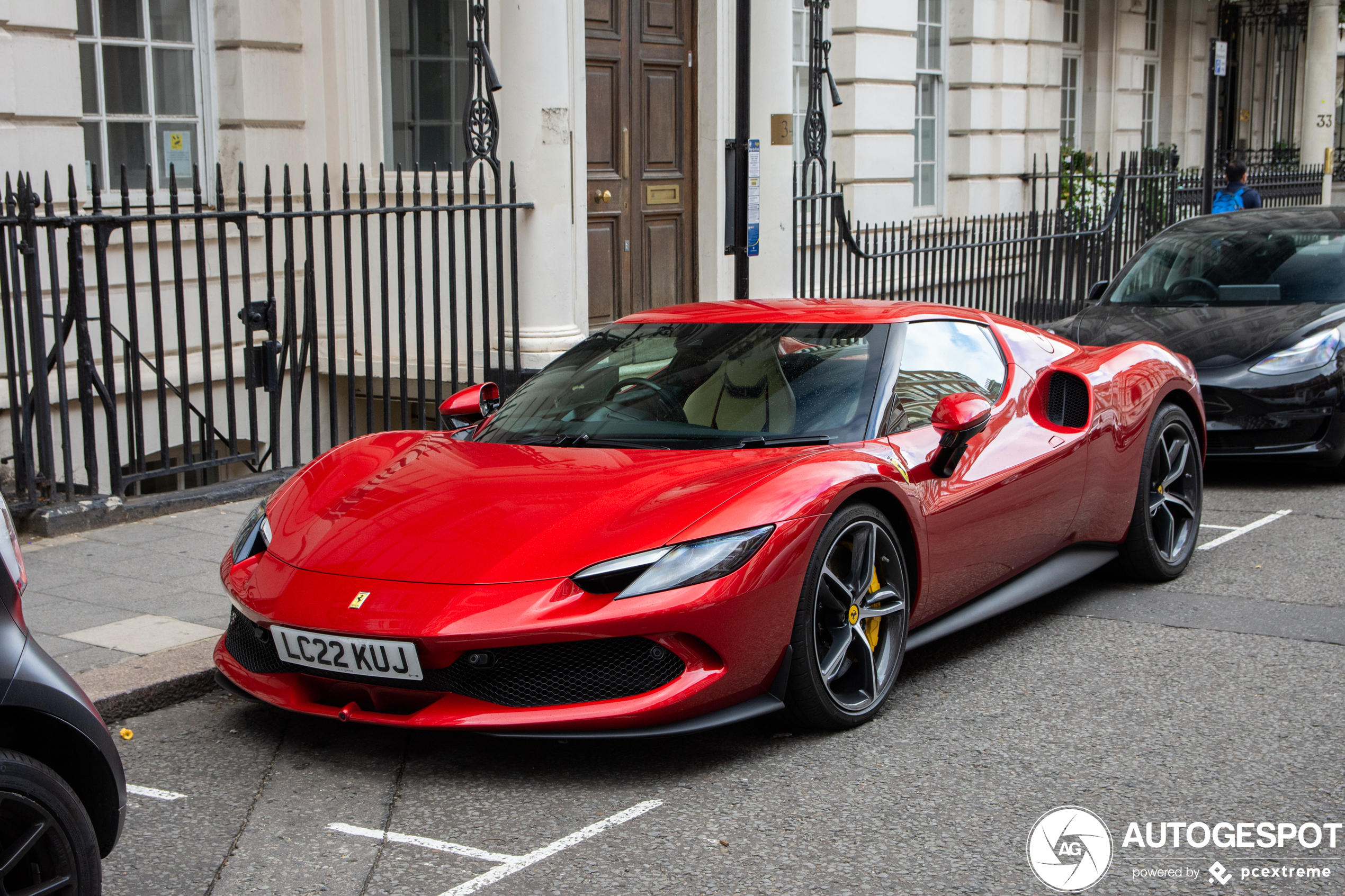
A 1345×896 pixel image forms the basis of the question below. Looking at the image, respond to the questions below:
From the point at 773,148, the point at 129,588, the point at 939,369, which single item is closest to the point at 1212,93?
the point at 773,148

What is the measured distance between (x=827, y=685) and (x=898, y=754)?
29cm

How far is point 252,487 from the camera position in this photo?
308 inches

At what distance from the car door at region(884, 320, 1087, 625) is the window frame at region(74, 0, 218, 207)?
19.2 ft

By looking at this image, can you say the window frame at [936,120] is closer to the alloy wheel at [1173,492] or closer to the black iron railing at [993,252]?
the black iron railing at [993,252]

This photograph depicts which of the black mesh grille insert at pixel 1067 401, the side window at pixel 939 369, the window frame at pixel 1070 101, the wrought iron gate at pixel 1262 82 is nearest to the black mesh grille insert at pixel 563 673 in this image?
the side window at pixel 939 369

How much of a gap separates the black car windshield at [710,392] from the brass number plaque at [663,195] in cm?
658

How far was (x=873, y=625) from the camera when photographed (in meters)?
4.59

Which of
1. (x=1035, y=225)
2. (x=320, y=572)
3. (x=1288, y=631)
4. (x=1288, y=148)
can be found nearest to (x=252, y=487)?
(x=320, y=572)

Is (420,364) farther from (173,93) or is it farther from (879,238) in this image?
(879,238)

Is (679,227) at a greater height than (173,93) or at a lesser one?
lesser

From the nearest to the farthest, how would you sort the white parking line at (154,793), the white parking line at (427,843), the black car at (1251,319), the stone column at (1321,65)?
1. the white parking line at (427,843)
2. the white parking line at (154,793)
3. the black car at (1251,319)
4. the stone column at (1321,65)

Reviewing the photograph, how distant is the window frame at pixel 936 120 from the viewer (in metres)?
17.1

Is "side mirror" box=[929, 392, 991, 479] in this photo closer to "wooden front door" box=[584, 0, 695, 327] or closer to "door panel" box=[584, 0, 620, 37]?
"wooden front door" box=[584, 0, 695, 327]

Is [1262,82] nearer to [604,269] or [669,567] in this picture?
[604,269]
